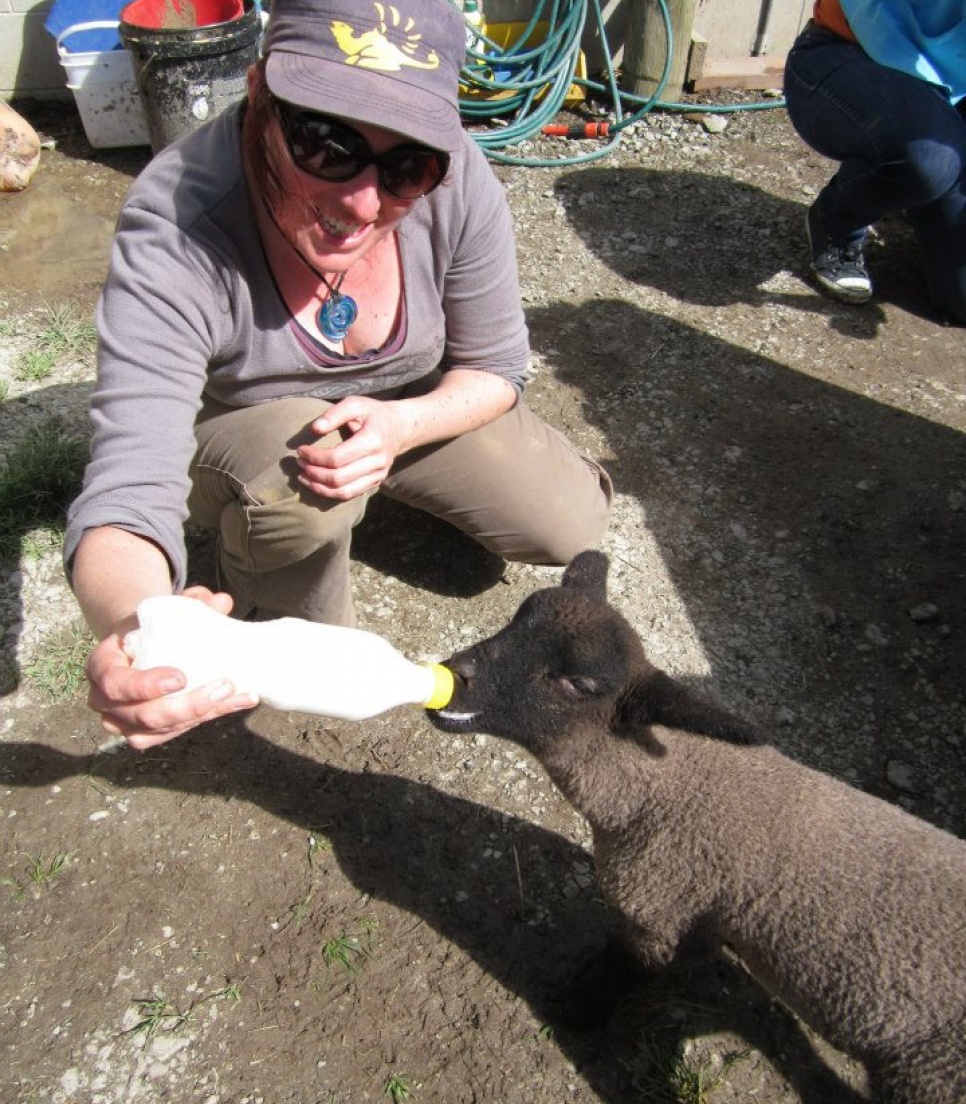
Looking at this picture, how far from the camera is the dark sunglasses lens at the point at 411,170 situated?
2.12m

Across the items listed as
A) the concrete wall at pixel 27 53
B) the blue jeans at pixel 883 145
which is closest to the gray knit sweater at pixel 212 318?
the blue jeans at pixel 883 145

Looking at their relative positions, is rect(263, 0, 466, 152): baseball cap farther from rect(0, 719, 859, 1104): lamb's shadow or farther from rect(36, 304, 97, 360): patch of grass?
rect(36, 304, 97, 360): patch of grass

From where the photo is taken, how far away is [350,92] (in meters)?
1.97

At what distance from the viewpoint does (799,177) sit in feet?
20.2

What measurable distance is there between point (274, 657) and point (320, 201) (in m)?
1.09

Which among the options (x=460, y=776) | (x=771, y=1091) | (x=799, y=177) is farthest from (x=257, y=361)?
(x=799, y=177)

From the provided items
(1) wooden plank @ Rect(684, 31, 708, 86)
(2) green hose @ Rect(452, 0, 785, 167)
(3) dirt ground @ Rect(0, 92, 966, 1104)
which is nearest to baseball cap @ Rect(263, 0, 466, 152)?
(3) dirt ground @ Rect(0, 92, 966, 1104)

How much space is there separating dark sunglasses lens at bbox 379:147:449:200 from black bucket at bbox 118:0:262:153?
138 inches

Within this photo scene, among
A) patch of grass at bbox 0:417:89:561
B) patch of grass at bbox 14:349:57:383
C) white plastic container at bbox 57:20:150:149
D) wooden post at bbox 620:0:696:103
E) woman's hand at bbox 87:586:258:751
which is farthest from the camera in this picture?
wooden post at bbox 620:0:696:103

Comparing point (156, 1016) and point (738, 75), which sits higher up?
point (738, 75)

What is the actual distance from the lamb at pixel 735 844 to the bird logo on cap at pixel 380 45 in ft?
4.38

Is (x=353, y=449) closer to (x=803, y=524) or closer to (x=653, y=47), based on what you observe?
(x=803, y=524)

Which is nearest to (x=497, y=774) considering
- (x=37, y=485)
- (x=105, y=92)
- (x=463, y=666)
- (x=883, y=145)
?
(x=463, y=666)

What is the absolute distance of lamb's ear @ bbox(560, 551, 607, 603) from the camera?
2.69m
